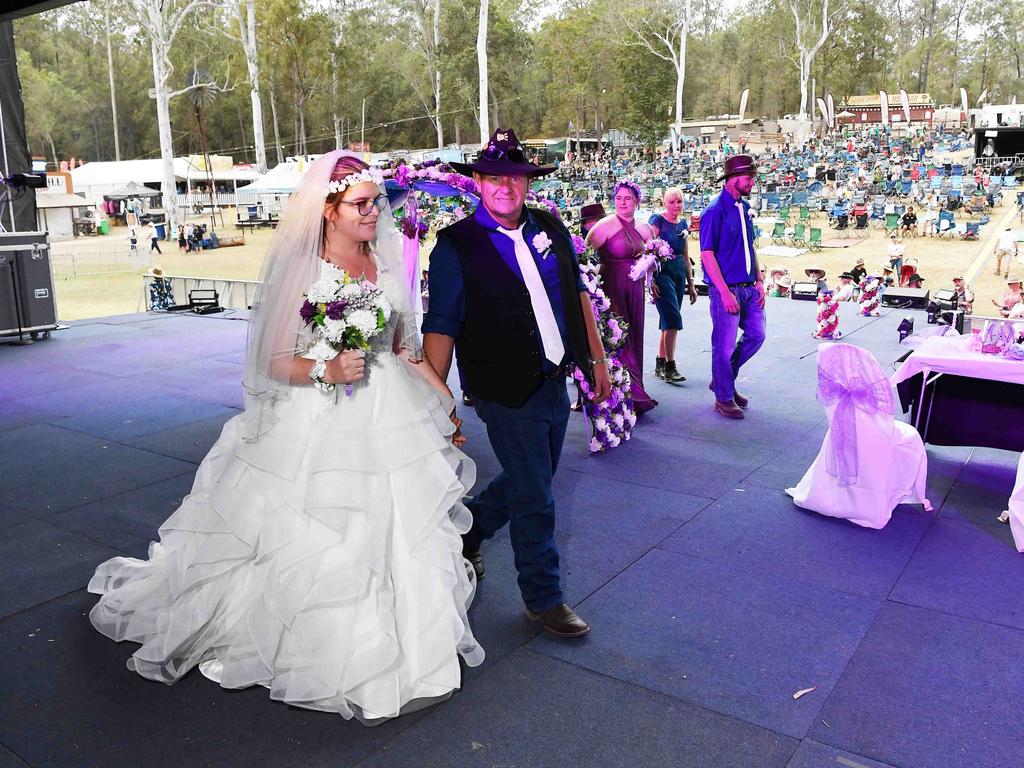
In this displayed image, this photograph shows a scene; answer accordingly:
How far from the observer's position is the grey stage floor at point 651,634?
255 centimetres

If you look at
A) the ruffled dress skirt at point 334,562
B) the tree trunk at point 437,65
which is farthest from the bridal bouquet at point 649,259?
the tree trunk at point 437,65

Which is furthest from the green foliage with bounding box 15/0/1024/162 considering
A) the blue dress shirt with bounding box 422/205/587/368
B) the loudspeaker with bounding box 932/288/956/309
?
the blue dress shirt with bounding box 422/205/587/368

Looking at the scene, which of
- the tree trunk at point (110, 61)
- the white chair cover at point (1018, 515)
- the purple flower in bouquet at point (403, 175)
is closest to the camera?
the white chair cover at point (1018, 515)

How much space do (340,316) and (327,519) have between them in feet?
2.19

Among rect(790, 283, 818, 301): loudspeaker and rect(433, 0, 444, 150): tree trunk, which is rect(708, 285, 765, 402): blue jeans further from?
rect(433, 0, 444, 150): tree trunk

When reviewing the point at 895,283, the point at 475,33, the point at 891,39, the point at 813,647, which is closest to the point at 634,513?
the point at 813,647

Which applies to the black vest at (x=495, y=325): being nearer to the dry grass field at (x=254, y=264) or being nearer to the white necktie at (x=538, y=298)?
the white necktie at (x=538, y=298)

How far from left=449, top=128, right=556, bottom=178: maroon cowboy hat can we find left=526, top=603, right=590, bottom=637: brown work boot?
64.2 inches

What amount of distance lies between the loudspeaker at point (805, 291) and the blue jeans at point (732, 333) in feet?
22.7

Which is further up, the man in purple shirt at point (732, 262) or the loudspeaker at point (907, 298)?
the man in purple shirt at point (732, 262)

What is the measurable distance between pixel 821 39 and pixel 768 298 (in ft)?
106

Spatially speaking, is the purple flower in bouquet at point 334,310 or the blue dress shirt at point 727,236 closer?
the purple flower in bouquet at point 334,310

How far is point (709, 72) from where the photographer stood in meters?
51.2

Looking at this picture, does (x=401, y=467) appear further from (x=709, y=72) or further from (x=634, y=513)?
(x=709, y=72)
